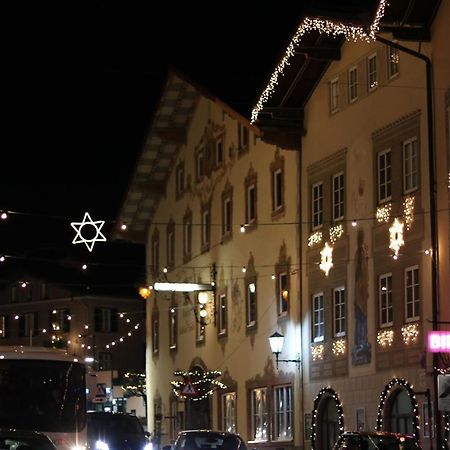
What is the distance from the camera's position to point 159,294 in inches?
2160

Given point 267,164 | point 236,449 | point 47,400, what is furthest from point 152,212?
point 47,400

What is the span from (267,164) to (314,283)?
18.1 feet

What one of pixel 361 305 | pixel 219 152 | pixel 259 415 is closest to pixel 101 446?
pixel 361 305

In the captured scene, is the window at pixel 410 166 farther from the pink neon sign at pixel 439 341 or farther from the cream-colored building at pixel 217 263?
the cream-colored building at pixel 217 263

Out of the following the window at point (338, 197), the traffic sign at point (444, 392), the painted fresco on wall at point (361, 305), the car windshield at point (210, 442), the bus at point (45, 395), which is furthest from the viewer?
the window at point (338, 197)

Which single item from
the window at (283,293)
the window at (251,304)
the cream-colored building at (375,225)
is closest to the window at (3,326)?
the window at (251,304)

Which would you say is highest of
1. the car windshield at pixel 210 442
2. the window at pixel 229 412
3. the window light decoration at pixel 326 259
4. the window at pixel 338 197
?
the window at pixel 338 197

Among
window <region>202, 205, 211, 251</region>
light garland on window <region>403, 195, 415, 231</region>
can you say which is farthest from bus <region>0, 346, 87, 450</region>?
window <region>202, 205, 211, 251</region>

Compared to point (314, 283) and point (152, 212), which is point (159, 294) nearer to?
point (152, 212)

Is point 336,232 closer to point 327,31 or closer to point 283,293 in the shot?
point 283,293

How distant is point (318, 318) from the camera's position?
124 feet

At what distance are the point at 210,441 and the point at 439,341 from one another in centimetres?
565

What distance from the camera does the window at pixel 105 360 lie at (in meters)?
88.8

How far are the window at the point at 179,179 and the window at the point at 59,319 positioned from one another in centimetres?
4273
